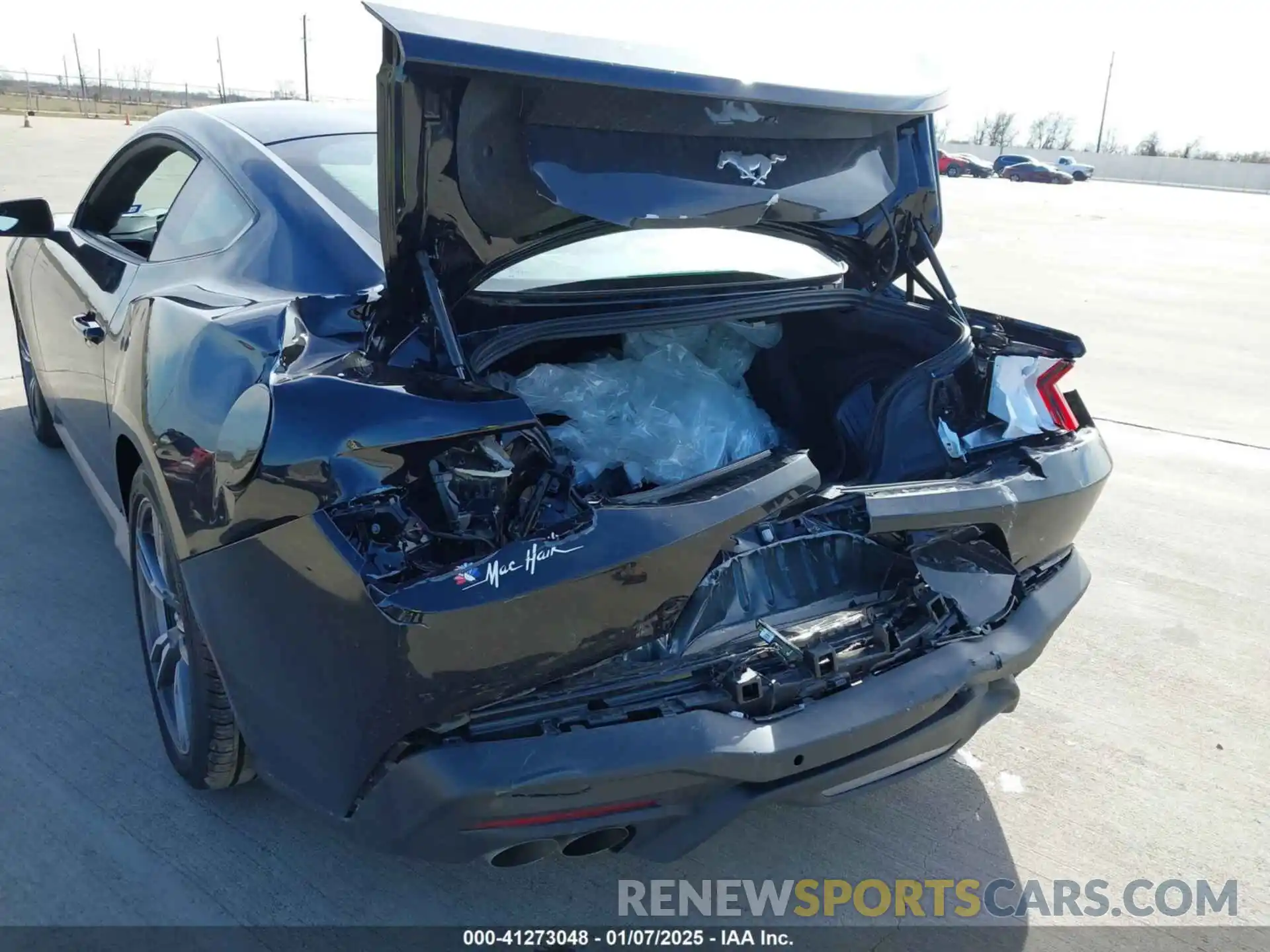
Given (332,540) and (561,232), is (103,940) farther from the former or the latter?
(561,232)

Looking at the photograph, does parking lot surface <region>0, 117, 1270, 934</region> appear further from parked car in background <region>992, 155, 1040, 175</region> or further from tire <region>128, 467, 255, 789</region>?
parked car in background <region>992, 155, 1040, 175</region>

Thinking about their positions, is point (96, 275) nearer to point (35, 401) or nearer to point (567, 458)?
point (35, 401)

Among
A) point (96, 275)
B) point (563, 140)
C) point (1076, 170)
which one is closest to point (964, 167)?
point (1076, 170)

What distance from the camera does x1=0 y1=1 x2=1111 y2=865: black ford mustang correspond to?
179 cm

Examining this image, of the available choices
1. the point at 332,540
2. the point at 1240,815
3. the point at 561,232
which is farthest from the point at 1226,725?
the point at 332,540

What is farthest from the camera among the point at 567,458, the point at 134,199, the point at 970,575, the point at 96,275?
the point at 134,199

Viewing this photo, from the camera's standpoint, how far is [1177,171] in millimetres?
56219

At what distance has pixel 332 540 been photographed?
1777 millimetres

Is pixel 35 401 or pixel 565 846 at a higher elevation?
pixel 565 846

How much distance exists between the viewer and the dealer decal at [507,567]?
173 centimetres

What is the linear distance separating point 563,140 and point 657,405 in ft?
2.84

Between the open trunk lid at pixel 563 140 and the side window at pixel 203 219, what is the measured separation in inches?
34.4

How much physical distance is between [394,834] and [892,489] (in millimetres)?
Result: 1183

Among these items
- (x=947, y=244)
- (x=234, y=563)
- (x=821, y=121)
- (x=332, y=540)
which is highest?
(x=821, y=121)
